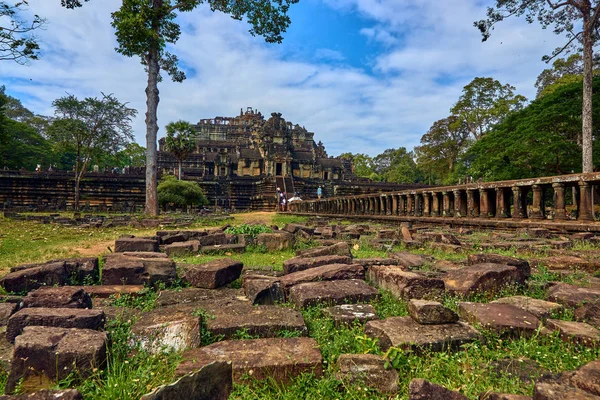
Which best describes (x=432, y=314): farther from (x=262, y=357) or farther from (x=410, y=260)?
(x=410, y=260)

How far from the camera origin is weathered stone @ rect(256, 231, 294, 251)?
6.31 m

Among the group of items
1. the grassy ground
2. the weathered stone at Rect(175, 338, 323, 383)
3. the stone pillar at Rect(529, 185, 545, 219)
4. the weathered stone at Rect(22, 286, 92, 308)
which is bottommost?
the grassy ground

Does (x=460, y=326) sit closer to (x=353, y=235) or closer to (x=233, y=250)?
(x=233, y=250)

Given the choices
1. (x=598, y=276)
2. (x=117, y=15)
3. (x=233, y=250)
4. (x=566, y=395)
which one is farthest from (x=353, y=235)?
(x=117, y=15)

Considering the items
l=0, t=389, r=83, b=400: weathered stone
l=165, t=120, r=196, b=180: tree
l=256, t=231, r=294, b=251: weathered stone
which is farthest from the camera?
l=165, t=120, r=196, b=180: tree

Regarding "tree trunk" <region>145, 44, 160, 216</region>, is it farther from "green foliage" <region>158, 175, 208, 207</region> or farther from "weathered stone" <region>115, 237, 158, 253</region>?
"green foliage" <region>158, 175, 208, 207</region>

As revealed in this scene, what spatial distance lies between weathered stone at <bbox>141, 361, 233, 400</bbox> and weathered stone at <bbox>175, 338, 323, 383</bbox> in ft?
1.28

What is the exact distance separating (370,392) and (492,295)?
1961 millimetres

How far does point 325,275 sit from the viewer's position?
3.43 m

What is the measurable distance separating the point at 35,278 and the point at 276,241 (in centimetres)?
370

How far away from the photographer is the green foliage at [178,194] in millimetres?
26983

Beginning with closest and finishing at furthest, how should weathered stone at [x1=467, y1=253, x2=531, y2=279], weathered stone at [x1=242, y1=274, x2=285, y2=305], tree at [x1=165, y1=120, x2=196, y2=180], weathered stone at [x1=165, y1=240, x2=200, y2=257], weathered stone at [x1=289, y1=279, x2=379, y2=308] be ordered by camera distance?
weathered stone at [x1=289, y1=279, x2=379, y2=308]
weathered stone at [x1=242, y1=274, x2=285, y2=305]
weathered stone at [x1=467, y1=253, x2=531, y2=279]
weathered stone at [x1=165, y1=240, x2=200, y2=257]
tree at [x1=165, y1=120, x2=196, y2=180]

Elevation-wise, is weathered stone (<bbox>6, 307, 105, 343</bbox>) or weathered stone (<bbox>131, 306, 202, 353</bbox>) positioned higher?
weathered stone (<bbox>6, 307, 105, 343</bbox>)

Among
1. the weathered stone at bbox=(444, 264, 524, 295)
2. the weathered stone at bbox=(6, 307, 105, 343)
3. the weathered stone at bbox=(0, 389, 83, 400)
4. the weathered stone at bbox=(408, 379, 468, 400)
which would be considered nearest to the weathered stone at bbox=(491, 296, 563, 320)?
the weathered stone at bbox=(444, 264, 524, 295)
